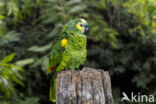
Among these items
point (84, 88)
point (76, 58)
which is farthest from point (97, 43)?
point (84, 88)

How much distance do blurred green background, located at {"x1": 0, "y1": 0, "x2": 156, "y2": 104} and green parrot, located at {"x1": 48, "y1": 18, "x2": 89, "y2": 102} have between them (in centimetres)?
115

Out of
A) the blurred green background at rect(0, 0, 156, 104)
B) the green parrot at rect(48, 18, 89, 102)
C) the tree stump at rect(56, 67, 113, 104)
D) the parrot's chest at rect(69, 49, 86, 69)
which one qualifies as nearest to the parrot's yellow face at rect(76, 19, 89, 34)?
the green parrot at rect(48, 18, 89, 102)

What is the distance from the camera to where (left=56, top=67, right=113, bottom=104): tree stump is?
1.33m

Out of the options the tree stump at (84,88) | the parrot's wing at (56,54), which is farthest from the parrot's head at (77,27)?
the tree stump at (84,88)

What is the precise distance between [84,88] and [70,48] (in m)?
0.82

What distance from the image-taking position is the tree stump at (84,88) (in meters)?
1.33

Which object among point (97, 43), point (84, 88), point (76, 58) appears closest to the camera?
point (84, 88)

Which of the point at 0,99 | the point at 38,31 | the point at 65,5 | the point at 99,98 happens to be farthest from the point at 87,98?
the point at 38,31

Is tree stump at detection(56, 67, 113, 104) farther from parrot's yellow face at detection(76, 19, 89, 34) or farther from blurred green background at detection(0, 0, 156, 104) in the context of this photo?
blurred green background at detection(0, 0, 156, 104)

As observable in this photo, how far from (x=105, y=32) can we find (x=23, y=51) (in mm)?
1678

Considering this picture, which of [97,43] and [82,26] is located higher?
Answer: [82,26]

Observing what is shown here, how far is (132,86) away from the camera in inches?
151

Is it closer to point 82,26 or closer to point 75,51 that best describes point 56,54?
point 75,51

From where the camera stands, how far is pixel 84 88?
1331 mm
